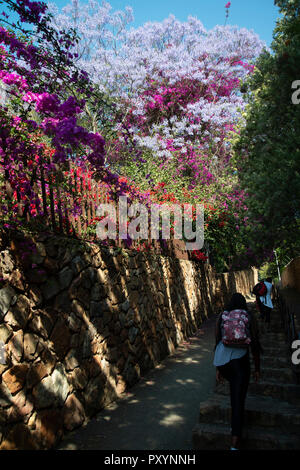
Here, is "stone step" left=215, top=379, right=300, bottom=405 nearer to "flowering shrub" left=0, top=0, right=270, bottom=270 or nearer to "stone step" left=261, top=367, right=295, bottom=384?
"stone step" left=261, top=367, right=295, bottom=384

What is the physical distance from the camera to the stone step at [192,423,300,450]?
12.1ft

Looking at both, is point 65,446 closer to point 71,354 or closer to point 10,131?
point 71,354

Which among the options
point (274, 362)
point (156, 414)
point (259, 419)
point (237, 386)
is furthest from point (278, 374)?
point (237, 386)

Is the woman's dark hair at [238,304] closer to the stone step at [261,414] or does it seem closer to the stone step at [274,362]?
the stone step at [261,414]

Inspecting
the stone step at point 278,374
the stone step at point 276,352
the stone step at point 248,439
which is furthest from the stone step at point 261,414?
the stone step at point 276,352

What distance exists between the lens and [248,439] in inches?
151

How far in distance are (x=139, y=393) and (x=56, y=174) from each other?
3820 millimetres

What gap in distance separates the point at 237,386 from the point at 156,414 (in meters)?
1.80

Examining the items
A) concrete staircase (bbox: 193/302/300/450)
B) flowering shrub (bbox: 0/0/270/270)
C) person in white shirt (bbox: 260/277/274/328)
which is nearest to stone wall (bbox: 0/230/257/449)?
concrete staircase (bbox: 193/302/300/450)

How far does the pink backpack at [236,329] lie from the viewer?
13.4 feet

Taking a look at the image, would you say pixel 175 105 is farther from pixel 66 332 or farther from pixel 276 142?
pixel 66 332

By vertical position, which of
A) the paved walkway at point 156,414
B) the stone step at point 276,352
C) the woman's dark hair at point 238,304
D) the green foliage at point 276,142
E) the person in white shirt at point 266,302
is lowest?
the paved walkway at point 156,414

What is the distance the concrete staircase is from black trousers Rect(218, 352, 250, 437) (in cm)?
23

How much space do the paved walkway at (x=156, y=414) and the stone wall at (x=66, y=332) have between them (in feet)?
0.58
